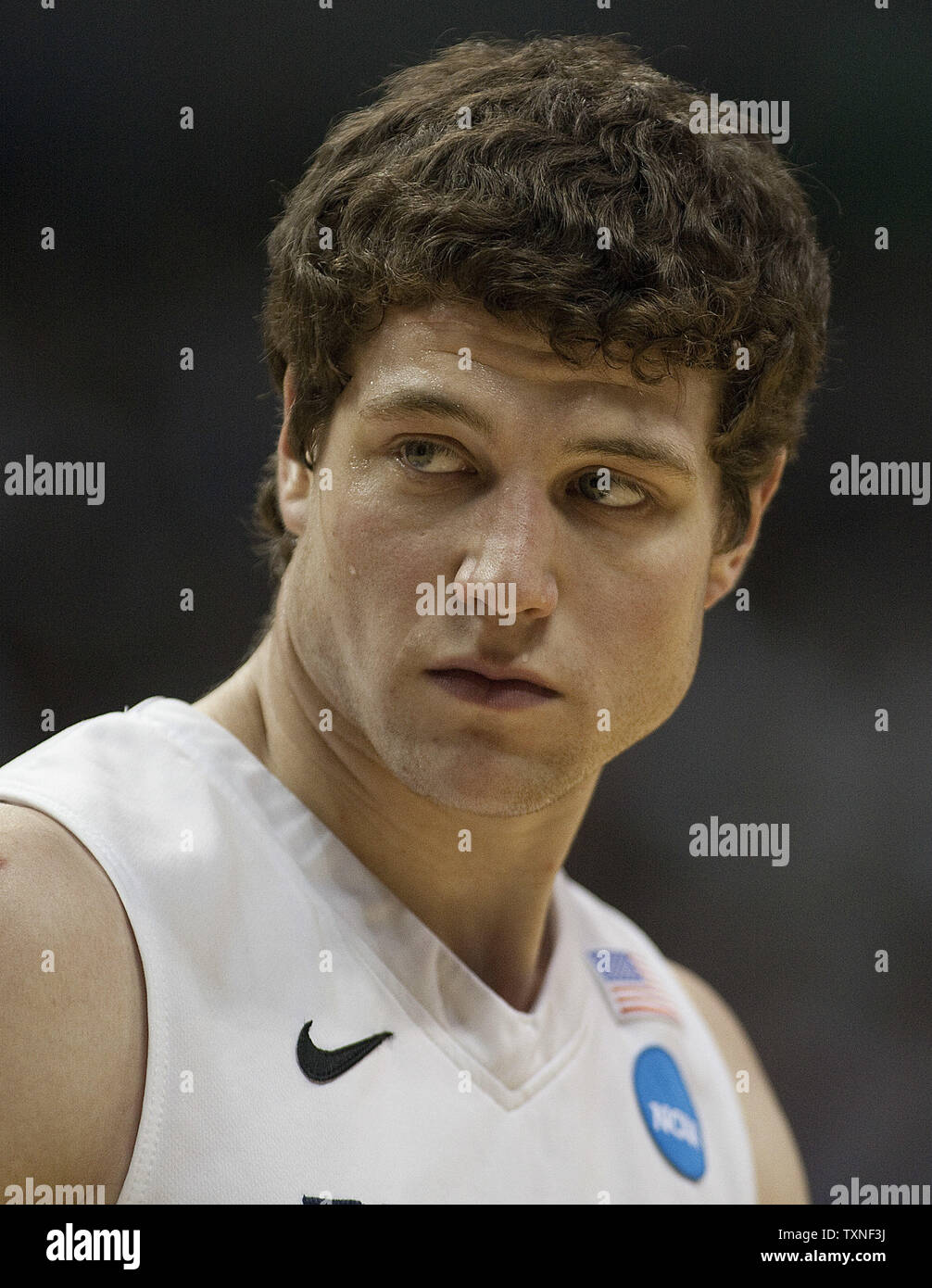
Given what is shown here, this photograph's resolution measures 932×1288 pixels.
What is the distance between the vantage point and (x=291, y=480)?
201 cm

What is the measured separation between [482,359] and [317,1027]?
0.90 metres

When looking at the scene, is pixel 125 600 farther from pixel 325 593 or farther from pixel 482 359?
pixel 482 359

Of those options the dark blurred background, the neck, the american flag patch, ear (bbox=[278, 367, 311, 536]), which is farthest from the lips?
the dark blurred background

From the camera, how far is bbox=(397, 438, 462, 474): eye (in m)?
1.70

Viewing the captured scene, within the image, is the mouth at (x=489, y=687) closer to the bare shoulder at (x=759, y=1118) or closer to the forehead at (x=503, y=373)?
the forehead at (x=503, y=373)

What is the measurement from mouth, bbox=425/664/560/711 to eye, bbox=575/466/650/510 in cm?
27

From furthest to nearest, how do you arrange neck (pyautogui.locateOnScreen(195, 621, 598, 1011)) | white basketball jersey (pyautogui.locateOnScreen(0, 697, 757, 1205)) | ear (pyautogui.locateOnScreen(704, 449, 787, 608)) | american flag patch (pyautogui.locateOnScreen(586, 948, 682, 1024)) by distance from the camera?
american flag patch (pyautogui.locateOnScreen(586, 948, 682, 1024))
ear (pyautogui.locateOnScreen(704, 449, 787, 608))
neck (pyautogui.locateOnScreen(195, 621, 598, 1011))
white basketball jersey (pyautogui.locateOnScreen(0, 697, 757, 1205))

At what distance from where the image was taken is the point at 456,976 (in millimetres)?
1873

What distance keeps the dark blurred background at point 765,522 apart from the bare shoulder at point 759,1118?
151cm

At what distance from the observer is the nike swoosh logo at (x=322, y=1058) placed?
160 centimetres

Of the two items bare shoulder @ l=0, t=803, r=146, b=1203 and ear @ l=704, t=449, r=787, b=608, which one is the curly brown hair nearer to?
ear @ l=704, t=449, r=787, b=608

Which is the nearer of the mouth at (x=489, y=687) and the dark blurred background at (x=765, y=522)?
the mouth at (x=489, y=687)

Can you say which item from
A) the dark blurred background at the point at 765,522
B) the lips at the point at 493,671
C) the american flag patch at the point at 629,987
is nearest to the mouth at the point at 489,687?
the lips at the point at 493,671
